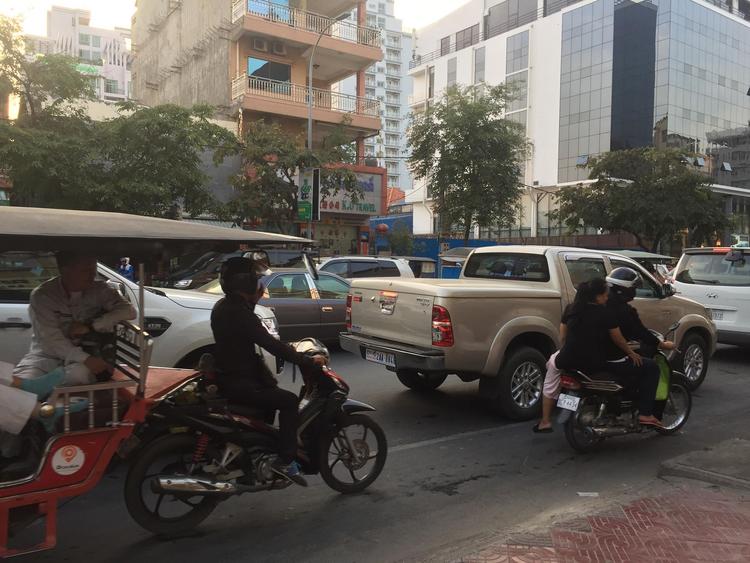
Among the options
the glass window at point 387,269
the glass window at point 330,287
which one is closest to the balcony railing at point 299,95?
the glass window at point 387,269

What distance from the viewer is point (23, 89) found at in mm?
15711

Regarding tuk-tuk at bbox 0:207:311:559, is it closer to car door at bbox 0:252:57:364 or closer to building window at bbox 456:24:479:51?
car door at bbox 0:252:57:364

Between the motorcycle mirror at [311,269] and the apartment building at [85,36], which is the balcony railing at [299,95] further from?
the apartment building at [85,36]

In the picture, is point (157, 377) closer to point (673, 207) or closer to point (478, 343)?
point (478, 343)

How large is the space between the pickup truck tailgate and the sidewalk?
2.31 metres

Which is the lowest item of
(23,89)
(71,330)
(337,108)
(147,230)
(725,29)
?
(71,330)

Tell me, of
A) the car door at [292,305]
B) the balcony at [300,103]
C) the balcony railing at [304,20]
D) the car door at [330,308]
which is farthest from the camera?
the balcony railing at [304,20]

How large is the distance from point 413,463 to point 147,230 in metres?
3.09

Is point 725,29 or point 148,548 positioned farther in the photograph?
point 725,29

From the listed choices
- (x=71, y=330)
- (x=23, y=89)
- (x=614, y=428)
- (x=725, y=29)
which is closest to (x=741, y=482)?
(x=614, y=428)

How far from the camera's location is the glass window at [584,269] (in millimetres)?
6867

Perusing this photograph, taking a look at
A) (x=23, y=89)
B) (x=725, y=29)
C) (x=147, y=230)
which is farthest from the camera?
(x=725, y=29)

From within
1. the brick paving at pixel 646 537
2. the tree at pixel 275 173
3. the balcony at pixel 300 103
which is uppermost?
the balcony at pixel 300 103

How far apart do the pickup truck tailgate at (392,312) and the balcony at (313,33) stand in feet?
64.0
